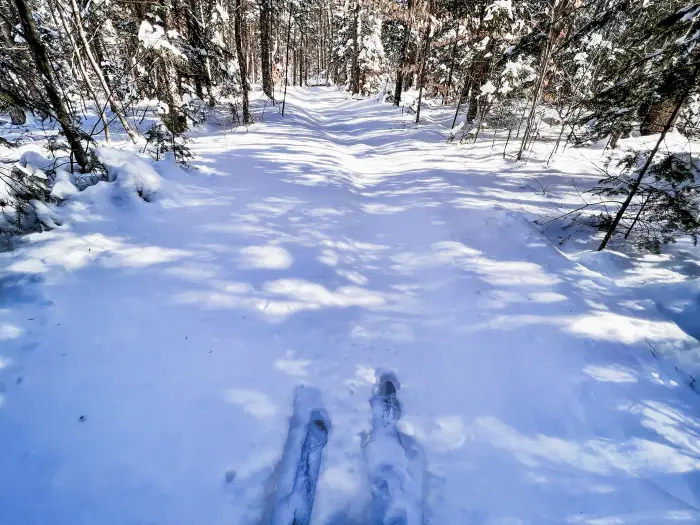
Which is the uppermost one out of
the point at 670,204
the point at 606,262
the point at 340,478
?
the point at 670,204

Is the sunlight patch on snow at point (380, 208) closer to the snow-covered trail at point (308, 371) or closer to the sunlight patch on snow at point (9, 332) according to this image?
the snow-covered trail at point (308, 371)

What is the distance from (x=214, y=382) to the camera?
10.8ft

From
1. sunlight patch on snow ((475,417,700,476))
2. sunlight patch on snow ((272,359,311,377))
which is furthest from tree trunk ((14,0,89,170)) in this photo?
sunlight patch on snow ((475,417,700,476))

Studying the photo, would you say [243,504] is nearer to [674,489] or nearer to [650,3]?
[674,489]

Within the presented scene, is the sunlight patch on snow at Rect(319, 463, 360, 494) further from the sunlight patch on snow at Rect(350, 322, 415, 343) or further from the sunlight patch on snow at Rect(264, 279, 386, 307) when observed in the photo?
the sunlight patch on snow at Rect(264, 279, 386, 307)

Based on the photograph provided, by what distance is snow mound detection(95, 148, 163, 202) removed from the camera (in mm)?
5352

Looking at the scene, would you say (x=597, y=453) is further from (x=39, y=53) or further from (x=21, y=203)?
(x=39, y=53)

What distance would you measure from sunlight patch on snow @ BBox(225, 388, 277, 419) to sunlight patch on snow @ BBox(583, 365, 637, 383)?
11.7 ft

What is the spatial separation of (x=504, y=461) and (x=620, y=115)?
6.04 m

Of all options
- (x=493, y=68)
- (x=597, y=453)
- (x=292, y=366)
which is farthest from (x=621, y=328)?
(x=493, y=68)

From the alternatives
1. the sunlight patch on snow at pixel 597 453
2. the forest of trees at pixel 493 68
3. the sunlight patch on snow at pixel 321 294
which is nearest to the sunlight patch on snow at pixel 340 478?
the sunlight patch on snow at pixel 597 453

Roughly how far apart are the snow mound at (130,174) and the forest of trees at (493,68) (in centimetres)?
52

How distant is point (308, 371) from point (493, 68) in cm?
1433

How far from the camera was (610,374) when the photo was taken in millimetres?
3699
